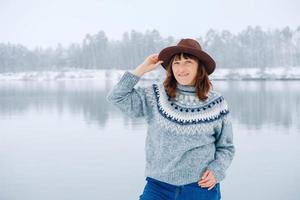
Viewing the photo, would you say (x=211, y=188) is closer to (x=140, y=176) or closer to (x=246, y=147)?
(x=140, y=176)

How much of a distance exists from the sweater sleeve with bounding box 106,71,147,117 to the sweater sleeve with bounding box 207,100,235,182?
0.24 metres

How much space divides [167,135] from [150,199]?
19 cm

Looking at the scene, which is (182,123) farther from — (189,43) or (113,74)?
(113,74)

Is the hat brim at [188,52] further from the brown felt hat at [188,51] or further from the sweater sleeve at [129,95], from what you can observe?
the sweater sleeve at [129,95]

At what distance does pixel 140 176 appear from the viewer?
3.73m

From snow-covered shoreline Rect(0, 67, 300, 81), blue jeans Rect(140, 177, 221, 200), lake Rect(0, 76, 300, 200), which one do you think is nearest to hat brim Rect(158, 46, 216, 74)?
blue jeans Rect(140, 177, 221, 200)

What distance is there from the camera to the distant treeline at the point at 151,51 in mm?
40906

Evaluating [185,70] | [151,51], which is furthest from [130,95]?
[151,51]

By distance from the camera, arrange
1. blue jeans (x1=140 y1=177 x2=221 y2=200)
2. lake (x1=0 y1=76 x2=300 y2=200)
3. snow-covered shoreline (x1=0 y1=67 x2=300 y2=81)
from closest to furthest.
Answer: blue jeans (x1=140 y1=177 x2=221 y2=200), lake (x1=0 y1=76 x2=300 y2=200), snow-covered shoreline (x1=0 y1=67 x2=300 y2=81)

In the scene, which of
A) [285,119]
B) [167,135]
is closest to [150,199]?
[167,135]

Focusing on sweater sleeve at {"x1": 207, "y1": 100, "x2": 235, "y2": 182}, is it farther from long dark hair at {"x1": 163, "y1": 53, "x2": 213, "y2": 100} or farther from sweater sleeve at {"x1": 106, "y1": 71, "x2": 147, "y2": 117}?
sweater sleeve at {"x1": 106, "y1": 71, "x2": 147, "y2": 117}

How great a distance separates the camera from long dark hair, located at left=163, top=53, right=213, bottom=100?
54.4 inches

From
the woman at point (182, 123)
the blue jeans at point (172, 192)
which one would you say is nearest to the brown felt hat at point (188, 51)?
the woman at point (182, 123)

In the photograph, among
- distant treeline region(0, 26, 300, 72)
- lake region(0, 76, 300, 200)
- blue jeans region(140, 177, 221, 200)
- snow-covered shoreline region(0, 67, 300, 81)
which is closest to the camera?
blue jeans region(140, 177, 221, 200)
